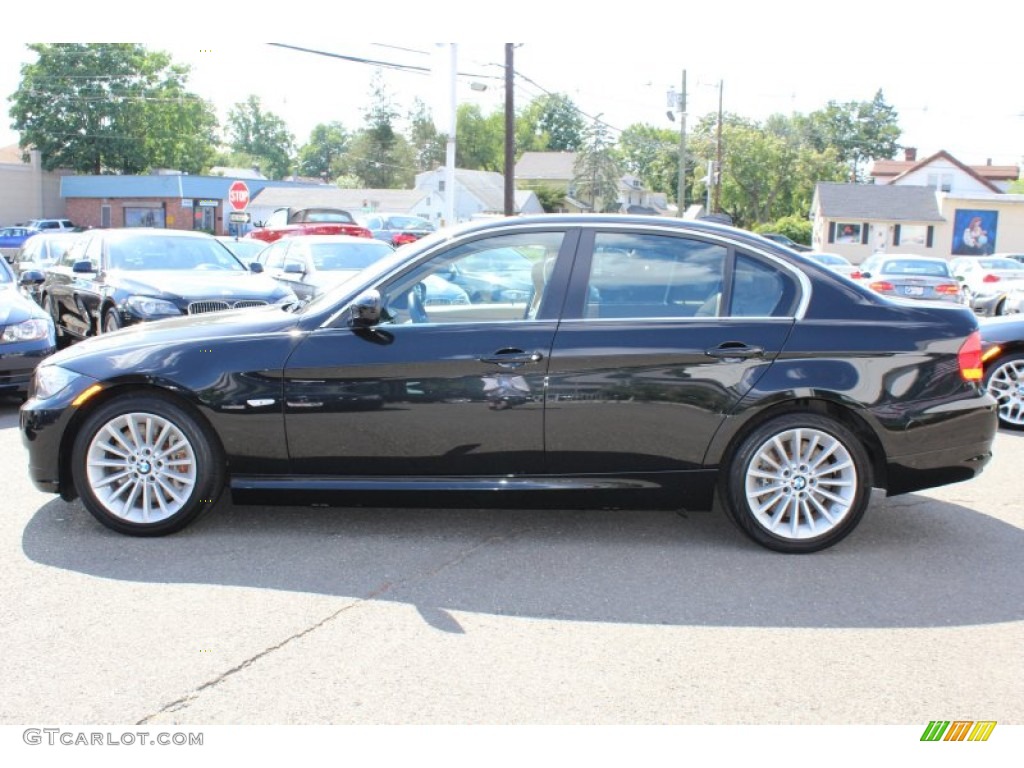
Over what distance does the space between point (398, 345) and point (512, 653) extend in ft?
5.96

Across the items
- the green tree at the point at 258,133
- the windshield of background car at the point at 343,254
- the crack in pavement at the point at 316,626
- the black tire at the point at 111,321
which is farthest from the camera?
the green tree at the point at 258,133

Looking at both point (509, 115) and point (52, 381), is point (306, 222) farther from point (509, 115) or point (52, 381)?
point (52, 381)

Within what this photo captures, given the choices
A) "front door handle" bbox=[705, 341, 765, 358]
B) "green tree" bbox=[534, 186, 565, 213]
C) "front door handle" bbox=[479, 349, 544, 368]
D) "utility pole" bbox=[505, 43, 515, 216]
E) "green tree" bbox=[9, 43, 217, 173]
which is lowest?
"front door handle" bbox=[479, 349, 544, 368]

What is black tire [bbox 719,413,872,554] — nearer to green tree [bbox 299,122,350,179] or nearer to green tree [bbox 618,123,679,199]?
green tree [bbox 618,123,679,199]

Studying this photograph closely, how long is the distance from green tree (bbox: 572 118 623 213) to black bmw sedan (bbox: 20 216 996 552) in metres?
81.7

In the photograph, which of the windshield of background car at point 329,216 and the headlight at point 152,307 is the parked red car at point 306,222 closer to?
the windshield of background car at point 329,216

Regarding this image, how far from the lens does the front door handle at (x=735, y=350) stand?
5.03 m

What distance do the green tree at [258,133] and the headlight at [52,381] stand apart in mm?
140446

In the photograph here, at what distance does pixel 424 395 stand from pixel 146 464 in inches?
59.6

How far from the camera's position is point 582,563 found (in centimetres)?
494

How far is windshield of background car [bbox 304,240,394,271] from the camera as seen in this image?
13664mm

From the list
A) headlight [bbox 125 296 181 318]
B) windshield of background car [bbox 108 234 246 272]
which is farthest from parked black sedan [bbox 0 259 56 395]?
windshield of background car [bbox 108 234 246 272]

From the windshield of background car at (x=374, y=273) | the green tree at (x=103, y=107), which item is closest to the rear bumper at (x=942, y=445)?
the windshield of background car at (x=374, y=273)

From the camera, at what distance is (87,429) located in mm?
5164
